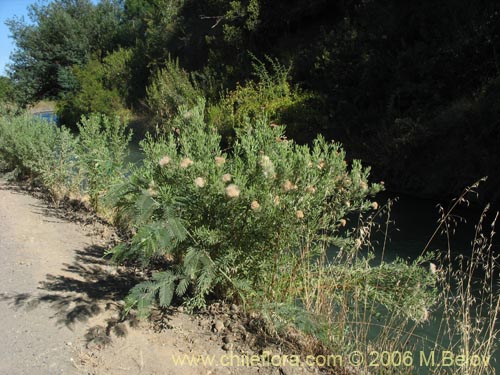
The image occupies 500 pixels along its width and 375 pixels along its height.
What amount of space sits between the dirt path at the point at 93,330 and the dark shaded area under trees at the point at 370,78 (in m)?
6.83

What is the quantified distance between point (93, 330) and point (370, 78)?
10.8m

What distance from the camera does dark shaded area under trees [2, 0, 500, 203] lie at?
9.70 metres

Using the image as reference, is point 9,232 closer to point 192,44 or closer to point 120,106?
point 192,44

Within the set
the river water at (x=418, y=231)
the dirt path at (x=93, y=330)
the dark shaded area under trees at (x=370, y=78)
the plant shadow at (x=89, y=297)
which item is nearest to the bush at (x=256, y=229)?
the dirt path at (x=93, y=330)

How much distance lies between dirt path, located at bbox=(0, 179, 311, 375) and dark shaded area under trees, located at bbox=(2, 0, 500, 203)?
683cm

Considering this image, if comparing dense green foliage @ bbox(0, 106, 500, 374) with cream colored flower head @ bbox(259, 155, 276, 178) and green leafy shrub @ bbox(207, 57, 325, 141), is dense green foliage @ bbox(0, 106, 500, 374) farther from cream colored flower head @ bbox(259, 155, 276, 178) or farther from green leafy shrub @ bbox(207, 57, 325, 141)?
green leafy shrub @ bbox(207, 57, 325, 141)

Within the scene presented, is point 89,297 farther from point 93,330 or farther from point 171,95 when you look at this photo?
point 171,95

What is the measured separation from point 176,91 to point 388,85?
30.2 feet

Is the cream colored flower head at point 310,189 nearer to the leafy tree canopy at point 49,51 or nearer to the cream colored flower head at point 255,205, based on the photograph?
the cream colored flower head at point 255,205

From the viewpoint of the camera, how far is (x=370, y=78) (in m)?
12.4

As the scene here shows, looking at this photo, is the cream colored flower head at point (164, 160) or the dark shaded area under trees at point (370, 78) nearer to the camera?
the cream colored flower head at point (164, 160)

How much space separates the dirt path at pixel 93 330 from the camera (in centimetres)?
287

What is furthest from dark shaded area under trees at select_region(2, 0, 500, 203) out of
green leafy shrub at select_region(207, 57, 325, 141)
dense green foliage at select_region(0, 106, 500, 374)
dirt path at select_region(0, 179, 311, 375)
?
dirt path at select_region(0, 179, 311, 375)

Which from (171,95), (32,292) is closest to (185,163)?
(32,292)
